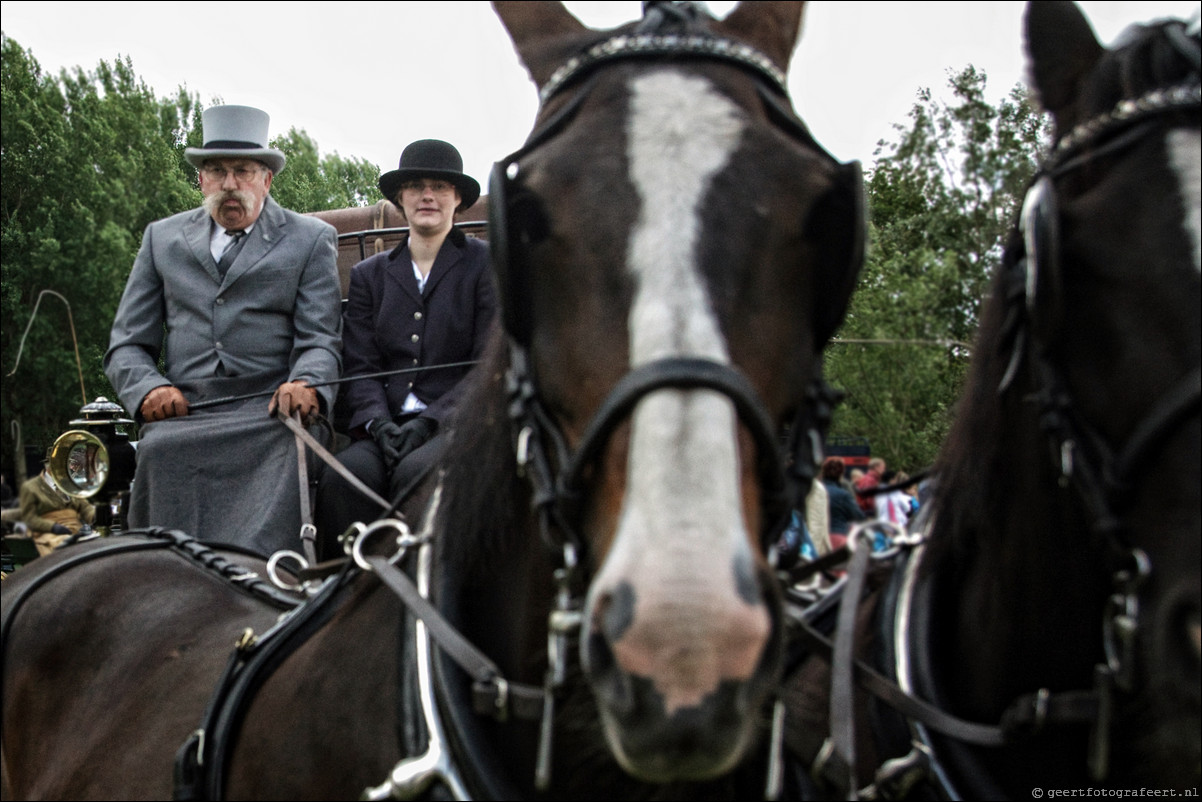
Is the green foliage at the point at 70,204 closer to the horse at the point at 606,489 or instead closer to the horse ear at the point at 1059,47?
the horse at the point at 606,489

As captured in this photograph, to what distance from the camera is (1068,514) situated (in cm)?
211

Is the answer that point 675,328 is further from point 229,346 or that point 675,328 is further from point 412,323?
point 229,346

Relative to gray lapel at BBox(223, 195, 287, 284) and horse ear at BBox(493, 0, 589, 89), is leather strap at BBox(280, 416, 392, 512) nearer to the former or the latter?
gray lapel at BBox(223, 195, 287, 284)

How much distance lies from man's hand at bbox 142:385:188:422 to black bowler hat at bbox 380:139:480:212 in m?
1.10

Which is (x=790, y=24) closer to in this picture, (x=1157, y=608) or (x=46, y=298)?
(x=1157, y=608)

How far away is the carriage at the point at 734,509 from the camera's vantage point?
1.51 m

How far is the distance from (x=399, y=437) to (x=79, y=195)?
21.1ft

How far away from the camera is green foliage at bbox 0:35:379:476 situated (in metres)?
6.48

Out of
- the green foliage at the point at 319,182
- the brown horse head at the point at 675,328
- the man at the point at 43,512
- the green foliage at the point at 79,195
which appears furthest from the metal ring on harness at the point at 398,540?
the man at the point at 43,512

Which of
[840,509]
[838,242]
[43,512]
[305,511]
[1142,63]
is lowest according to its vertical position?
[43,512]

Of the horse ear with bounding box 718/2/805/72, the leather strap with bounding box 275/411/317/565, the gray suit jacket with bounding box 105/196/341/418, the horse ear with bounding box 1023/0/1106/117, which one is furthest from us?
the gray suit jacket with bounding box 105/196/341/418

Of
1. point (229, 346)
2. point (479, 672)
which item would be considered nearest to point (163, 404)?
point (229, 346)

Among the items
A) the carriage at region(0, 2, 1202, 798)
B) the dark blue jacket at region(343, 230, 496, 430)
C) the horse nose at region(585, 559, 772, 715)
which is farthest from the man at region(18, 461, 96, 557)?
the horse nose at region(585, 559, 772, 715)

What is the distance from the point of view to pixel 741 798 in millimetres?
1980
